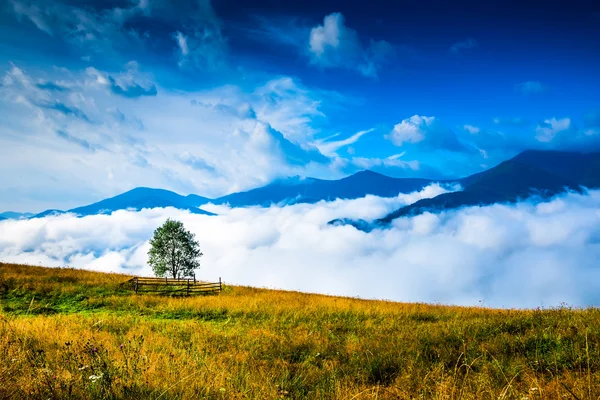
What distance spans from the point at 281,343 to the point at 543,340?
7.31 meters

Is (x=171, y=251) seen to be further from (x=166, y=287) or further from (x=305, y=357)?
(x=305, y=357)

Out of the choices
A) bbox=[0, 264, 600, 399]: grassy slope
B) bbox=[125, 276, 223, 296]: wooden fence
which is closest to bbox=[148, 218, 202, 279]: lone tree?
bbox=[125, 276, 223, 296]: wooden fence

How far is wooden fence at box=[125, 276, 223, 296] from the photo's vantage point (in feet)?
78.6

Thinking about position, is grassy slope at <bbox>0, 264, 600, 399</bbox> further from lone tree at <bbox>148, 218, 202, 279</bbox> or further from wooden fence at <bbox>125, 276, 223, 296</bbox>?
lone tree at <bbox>148, 218, 202, 279</bbox>

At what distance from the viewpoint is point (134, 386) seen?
4848mm

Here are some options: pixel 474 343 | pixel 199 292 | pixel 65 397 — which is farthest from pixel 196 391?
pixel 199 292

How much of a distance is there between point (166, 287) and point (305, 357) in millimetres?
20372

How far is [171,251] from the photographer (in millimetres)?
49969

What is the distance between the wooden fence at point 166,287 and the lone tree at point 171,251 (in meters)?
23.1

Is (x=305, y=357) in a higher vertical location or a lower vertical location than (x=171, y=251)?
lower

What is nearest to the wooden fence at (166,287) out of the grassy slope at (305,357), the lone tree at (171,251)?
the grassy slope at (305,357)

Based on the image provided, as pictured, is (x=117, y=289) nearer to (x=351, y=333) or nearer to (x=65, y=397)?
(x=351, y=333)

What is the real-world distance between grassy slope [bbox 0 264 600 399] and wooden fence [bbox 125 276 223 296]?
6.83 meters

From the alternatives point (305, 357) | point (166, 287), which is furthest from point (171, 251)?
point (305, 357)
